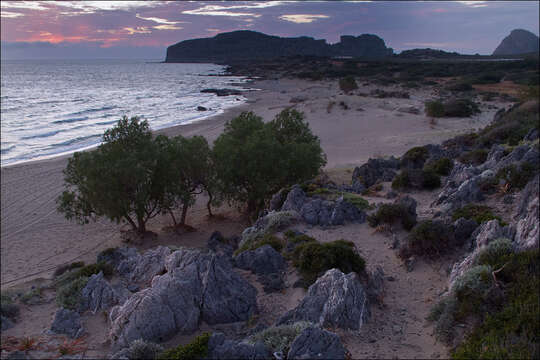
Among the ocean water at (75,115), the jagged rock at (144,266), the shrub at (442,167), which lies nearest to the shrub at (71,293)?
the jagged rock at (144,266)

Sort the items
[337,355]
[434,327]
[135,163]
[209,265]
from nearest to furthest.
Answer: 1. [337,355]
2. [434,327]
3. [209,265]
4. [135,163]

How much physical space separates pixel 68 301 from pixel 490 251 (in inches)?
424

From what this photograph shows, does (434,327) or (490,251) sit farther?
(490,251)

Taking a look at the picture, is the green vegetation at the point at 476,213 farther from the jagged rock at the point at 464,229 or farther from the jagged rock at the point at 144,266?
the jagged rock at the point at 144,266

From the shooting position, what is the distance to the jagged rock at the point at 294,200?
1544 centimetres

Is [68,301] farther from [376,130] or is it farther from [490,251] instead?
[376,130]

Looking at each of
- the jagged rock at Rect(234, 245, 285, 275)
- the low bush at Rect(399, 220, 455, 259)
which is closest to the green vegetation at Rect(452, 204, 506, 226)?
the low bush at Rect(399, 220, 455, 259)

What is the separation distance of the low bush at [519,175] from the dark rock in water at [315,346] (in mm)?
10269

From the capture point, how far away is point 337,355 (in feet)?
19.8

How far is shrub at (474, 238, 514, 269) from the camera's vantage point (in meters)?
7.78

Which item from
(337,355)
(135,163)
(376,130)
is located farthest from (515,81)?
(337,355)

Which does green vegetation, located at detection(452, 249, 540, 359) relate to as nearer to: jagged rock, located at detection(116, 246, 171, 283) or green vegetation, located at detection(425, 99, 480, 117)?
jagged rock, located at detection(116, 246, 171, 283)

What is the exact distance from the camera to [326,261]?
32.3 feet

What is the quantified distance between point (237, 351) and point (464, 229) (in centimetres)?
762
